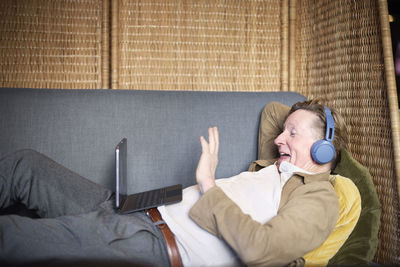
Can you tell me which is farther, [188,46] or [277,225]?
[188,46]

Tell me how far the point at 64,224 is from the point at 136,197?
15.7 inches

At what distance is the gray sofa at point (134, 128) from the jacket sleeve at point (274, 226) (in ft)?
1.88

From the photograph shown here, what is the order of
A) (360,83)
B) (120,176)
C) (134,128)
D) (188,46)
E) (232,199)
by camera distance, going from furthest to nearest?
1. (188,46)
2. (134,128)
3. (360,83)
4. (120,176)
5. (232,199)

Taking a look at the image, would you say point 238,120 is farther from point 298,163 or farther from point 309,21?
point 309,21

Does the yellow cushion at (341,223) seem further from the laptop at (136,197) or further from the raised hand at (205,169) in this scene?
the laptop at (136,197)

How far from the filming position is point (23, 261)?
86 cm

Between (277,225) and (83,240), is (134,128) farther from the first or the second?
(277,225)

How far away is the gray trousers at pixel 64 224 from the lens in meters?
0.90

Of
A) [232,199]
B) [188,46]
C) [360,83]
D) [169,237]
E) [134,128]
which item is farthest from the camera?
[188,46]

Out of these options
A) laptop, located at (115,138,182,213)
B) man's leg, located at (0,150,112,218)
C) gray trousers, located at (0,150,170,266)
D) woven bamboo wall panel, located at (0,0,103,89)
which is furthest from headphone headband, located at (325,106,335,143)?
woven bamboo wall panel, located at (0,0,103,89)

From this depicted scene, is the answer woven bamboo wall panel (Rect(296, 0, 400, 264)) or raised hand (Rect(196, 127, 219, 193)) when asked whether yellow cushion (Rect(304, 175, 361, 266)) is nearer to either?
woven bamboo wall panel (Rect(296, 0, 400, 264))

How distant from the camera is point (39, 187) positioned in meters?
1.24

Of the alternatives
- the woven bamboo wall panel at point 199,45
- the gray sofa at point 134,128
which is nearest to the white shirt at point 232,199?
the gray sofa at point 134,128

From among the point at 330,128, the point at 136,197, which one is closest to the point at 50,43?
the point at 136,197
